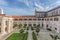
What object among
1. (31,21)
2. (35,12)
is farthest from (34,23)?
(35,12)

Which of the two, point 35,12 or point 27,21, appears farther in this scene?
point 35,12

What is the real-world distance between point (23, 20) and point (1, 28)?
91.1 ft

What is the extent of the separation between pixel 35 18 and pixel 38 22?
2.82 meters

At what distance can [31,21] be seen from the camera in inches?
2453

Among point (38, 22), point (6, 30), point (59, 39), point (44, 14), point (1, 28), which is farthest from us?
point (44, 14)

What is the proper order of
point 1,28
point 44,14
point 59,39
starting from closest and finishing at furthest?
point 59,39 → point 1,28 → point 44,14

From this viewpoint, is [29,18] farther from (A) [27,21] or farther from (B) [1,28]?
(B) [1,28]

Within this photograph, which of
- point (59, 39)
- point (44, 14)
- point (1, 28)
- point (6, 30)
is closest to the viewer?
point (59, 39)

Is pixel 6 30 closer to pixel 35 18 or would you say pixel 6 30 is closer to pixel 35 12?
pixel 35 18

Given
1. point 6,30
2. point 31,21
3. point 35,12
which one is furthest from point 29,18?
point 6,30

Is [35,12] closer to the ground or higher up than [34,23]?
higher up

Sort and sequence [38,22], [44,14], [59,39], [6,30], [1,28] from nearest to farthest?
1. [59,39]
2. [1,28]
3. [6,30]
4. [38,22]
5. [44,14]

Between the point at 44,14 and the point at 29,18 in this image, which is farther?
the point at 44,14

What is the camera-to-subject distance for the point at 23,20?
205ft
